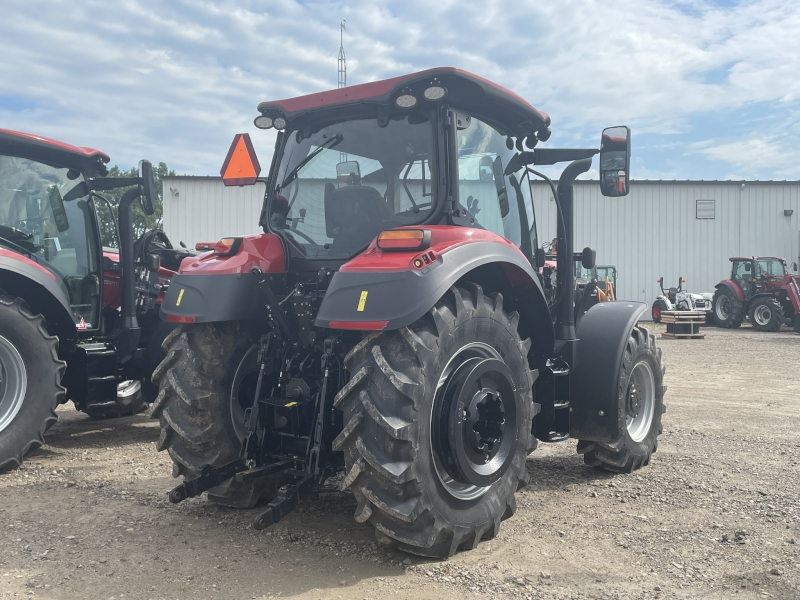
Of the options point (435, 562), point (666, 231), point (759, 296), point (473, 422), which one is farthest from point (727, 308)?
point (435, 562)

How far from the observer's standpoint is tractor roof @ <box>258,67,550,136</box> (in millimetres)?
3734

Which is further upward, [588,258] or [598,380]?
[588,258]

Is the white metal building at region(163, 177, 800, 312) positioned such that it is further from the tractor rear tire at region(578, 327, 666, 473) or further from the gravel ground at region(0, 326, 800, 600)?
the tractor rear tire at region(578, 327, 666, 473)

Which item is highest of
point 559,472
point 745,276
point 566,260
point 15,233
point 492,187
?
point 492,187

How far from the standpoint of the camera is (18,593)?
3094 mm

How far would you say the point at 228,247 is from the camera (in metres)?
4.17

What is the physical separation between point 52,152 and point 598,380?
4.96 meters

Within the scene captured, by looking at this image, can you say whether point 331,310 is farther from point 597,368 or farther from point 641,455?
point 641,455

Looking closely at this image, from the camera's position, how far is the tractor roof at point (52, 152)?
595 cm

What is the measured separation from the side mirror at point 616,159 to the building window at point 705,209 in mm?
26744

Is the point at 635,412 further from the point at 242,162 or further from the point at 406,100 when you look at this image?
the point at 242,162

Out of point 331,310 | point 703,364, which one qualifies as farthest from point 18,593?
point 703,364

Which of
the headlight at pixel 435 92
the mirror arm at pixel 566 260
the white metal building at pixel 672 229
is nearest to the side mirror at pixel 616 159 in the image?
the mirror arm at pixel 566 260

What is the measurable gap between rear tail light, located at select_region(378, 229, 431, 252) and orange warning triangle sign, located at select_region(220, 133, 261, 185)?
4.61 ft
